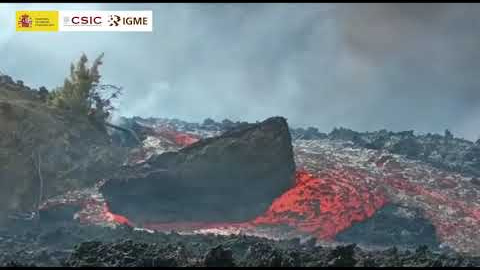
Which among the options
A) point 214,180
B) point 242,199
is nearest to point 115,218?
point 214,180

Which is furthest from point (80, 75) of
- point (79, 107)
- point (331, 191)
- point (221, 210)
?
point (331, 191)

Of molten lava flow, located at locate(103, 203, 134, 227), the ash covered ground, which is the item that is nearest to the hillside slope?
the ash covered ground

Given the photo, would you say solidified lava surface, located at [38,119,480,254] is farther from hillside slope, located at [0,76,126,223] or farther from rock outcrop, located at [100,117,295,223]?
hillside slope, located at [0,76,126,223]

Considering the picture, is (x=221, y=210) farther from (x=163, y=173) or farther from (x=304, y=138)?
(x=304, y=138)

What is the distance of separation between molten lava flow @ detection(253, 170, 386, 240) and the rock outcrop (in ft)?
5.18

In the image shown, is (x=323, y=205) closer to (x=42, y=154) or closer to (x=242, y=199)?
(x=242, y=199)

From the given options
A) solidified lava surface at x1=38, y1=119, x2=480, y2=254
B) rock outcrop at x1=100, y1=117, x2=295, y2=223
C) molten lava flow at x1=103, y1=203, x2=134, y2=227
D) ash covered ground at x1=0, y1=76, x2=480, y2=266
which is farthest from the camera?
rock outcrop at x1=100, y1=117, x2=295, y2=223

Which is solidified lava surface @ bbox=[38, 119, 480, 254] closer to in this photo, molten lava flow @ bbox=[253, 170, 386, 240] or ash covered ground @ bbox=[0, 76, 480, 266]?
molten lava flow @ bbox=[253, 170, 386, 240]

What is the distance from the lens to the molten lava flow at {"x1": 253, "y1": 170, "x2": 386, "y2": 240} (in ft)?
172

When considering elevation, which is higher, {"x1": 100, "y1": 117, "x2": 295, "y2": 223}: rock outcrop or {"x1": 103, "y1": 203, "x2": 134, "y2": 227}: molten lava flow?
{"x1": 100, "y1": 117, "x2": 295, "y2": 223}: rock outcrop

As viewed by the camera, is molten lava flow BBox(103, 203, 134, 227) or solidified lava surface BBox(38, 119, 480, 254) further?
solidified lava surface BBox(38, 119, 480, 254)

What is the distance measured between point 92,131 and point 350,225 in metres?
28.8

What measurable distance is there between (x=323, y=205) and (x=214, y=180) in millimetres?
9827

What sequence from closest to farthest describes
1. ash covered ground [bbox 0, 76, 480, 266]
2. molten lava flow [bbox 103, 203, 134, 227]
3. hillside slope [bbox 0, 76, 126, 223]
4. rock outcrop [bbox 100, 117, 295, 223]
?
ash covered ground [bbox 0, 76, 480, 266] < molten lava flow [bbox 103, 203, 134, 227] < hillside slope [bbox 0, 76, 126, 223] < rock outcrop [bbox 100, 117, 295, 223]
